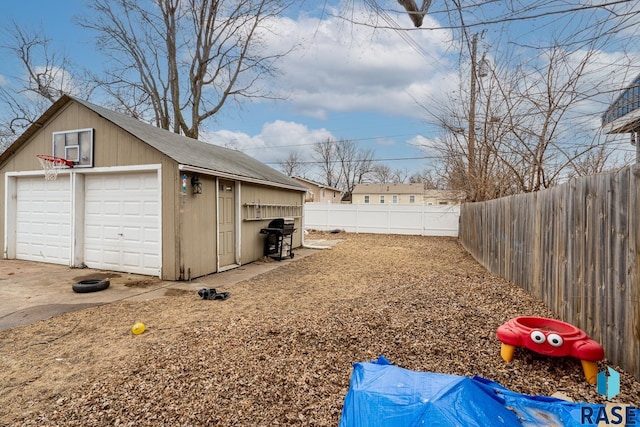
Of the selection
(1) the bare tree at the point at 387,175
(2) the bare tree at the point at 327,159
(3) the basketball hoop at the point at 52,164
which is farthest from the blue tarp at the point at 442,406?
(1) the bare tree at the point at 387,175

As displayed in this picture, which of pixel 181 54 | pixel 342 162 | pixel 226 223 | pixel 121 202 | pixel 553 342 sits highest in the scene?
pixel 181 54

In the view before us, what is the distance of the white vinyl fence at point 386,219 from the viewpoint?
16.2m

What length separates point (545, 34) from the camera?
8.78 feet

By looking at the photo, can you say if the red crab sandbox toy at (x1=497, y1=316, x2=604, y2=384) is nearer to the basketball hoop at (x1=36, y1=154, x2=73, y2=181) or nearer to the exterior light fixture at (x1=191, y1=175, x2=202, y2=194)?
the exterior light fixture at (x1=191, y1=175, x2=202, y2=194)

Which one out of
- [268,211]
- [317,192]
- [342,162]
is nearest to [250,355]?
[268,211]

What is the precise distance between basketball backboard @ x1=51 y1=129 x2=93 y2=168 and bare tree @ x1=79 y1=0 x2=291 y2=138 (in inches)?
372

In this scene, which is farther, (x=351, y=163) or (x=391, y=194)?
(x=351, y=163)

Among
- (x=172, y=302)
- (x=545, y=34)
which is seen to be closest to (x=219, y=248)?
(x=172, y=302)

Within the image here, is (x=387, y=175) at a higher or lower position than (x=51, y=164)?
higher

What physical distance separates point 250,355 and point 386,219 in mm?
14655

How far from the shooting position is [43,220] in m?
8.30

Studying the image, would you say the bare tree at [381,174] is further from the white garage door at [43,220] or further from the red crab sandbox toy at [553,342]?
the red crab sandbox toy at [553,342]

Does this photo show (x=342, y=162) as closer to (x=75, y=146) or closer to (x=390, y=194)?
(x=390, y=194)

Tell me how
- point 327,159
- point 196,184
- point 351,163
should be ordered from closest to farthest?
point 196,184
point 327,159
point 351,163
